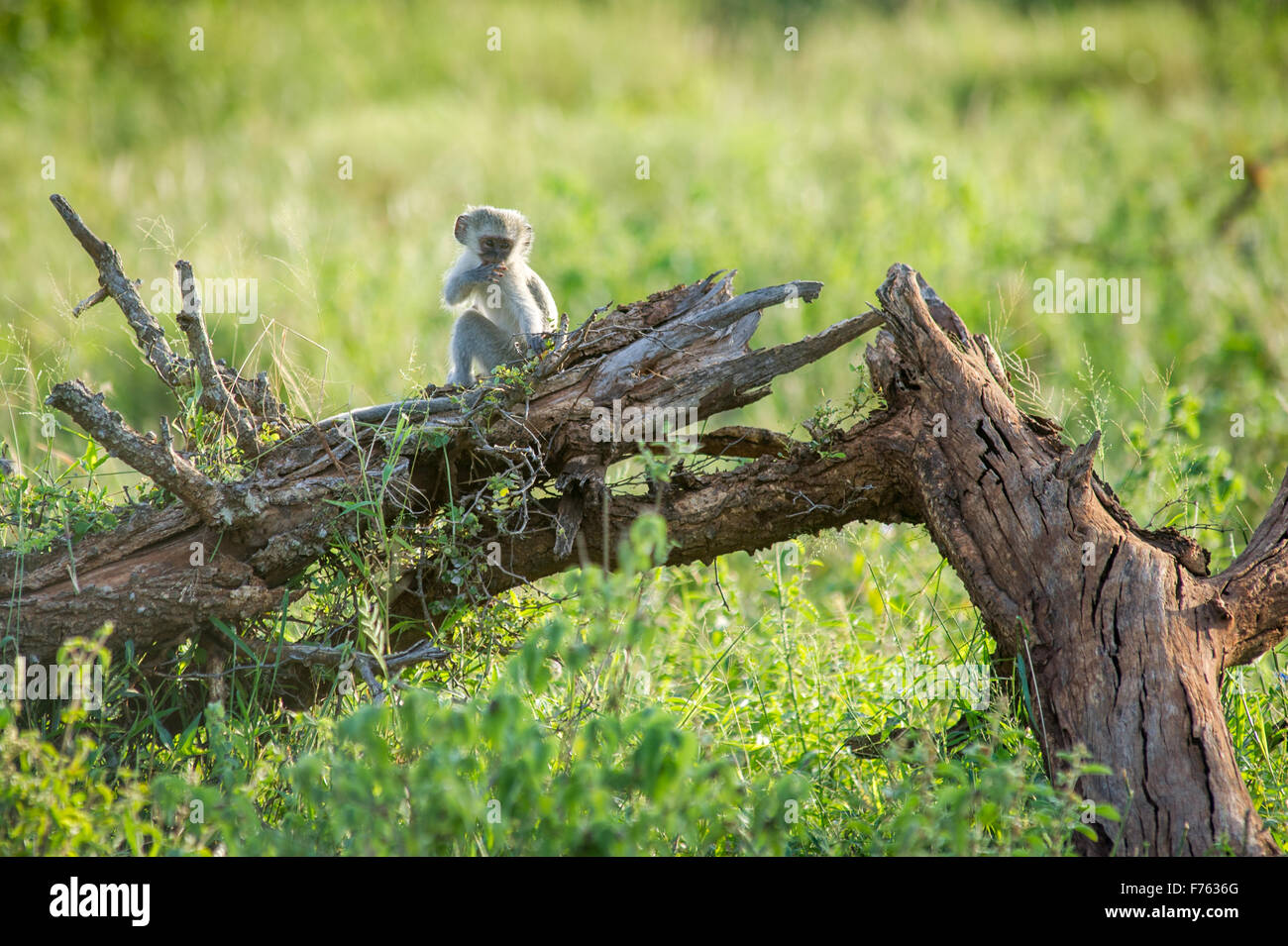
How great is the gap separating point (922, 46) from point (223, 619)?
15.2 m

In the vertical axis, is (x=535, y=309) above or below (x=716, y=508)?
above

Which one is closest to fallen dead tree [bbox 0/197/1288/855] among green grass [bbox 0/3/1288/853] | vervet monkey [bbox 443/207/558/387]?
green grass [bbox 0/3/1288/853]

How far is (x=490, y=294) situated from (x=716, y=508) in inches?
68.8

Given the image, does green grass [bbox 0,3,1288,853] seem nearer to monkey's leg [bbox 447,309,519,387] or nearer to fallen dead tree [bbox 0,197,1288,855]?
fallen dead tree [bbox 0,197,1288,855]

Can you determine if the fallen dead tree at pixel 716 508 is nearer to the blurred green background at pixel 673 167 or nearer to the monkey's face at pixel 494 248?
the blurred green background at pixel 673 167

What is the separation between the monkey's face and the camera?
4969mm

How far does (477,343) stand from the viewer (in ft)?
16.1

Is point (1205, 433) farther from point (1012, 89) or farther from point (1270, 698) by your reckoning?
point (1012, 89)

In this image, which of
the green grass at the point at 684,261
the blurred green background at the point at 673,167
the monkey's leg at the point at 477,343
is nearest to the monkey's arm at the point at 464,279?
the monkey's leg at the point at 477,343

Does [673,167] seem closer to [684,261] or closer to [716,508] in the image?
[684,261]

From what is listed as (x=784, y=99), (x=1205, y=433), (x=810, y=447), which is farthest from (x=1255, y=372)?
(x=784, y=99)

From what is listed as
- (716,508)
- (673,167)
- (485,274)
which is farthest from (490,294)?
(673,167)

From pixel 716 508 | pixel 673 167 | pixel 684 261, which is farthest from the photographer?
pixel 673 167

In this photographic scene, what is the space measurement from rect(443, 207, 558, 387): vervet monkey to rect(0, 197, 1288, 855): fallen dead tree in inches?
42.3
